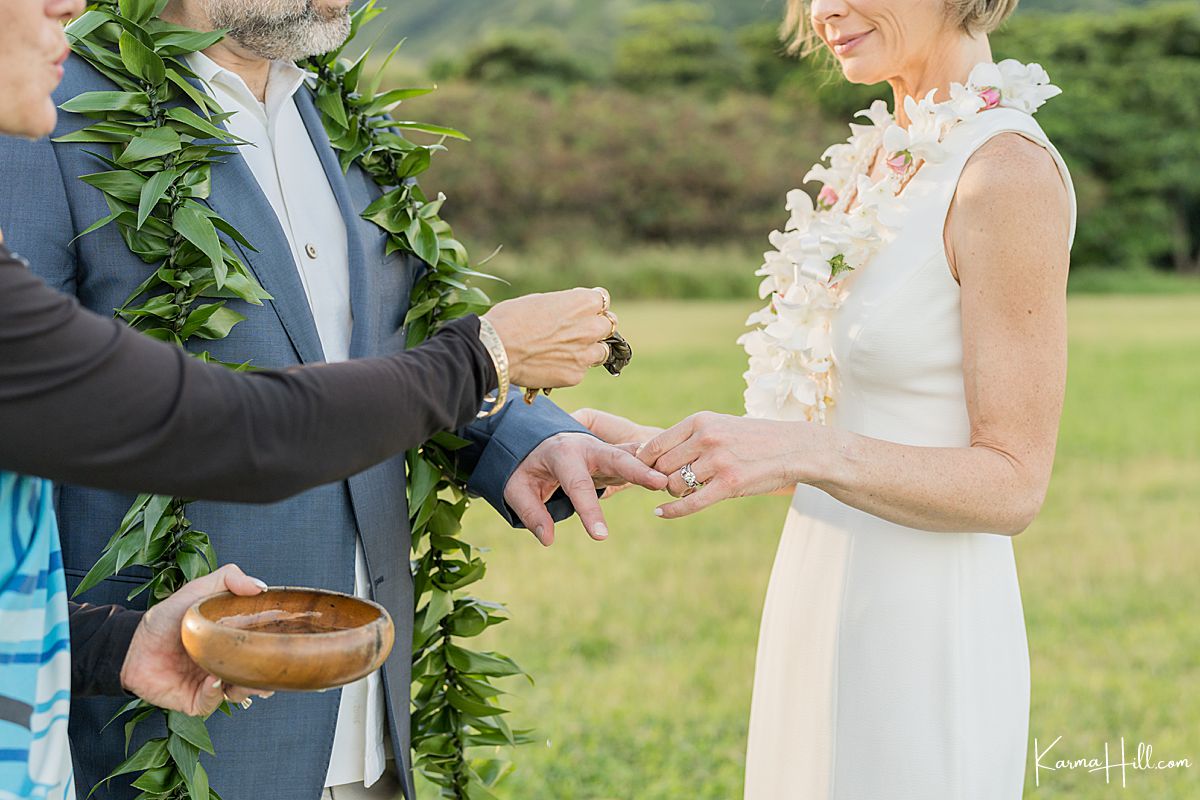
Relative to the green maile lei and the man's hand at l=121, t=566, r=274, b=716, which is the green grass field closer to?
the green maile lei

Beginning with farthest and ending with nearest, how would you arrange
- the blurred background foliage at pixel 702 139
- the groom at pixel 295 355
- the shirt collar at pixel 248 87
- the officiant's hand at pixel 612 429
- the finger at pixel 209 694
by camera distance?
the blurred background foliage at pixel 702 139
the officiant's hand at pixel 612 429
the shirt collar at pixel 248 87
the groom at pixel 295 355
the finger at pixel 209 694

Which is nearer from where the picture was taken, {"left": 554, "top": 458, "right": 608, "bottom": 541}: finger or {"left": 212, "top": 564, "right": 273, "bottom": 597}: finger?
{"left": 212, "top": 564, "right": 273, "bottom": 597}: finger

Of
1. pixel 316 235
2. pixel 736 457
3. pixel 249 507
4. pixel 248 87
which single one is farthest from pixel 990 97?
pixel 249 507

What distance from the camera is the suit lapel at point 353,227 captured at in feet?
8.25

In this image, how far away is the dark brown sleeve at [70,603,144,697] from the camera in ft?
6.32

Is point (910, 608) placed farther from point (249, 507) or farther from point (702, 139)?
point (702, 139)

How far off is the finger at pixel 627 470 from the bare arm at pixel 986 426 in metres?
0.06

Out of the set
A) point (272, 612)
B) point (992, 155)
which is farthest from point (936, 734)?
point (272, 612)

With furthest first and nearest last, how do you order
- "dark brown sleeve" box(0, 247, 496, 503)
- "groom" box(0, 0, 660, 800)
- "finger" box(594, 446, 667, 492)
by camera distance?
"finger" box(594, 446, 667, 492), "groom" box(0, 0, 660, 800), "dark brown sleeve" box(0, 247, 496, 503)

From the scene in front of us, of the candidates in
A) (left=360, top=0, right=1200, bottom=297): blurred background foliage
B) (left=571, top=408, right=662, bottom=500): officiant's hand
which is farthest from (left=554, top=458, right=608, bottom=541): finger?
(left=360, top=0, right=1200, bottom=297): blurred background foliage

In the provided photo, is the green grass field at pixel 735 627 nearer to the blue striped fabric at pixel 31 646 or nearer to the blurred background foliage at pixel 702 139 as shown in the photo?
the blue striped fabric at pixel 31 646

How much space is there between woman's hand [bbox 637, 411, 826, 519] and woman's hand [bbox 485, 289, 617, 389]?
0.80 feet

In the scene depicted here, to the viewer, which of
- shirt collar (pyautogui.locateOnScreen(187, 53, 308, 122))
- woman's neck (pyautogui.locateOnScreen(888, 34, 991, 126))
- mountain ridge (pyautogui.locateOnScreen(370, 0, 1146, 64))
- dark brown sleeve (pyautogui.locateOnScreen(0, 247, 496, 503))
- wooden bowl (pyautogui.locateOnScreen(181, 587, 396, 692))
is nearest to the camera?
dark brown sleeve (pyautogui.locateOnScreen(0, 247, 496, 503))

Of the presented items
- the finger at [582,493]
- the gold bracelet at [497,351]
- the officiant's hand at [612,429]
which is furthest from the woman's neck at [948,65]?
the gold bracelet at [497,351]
